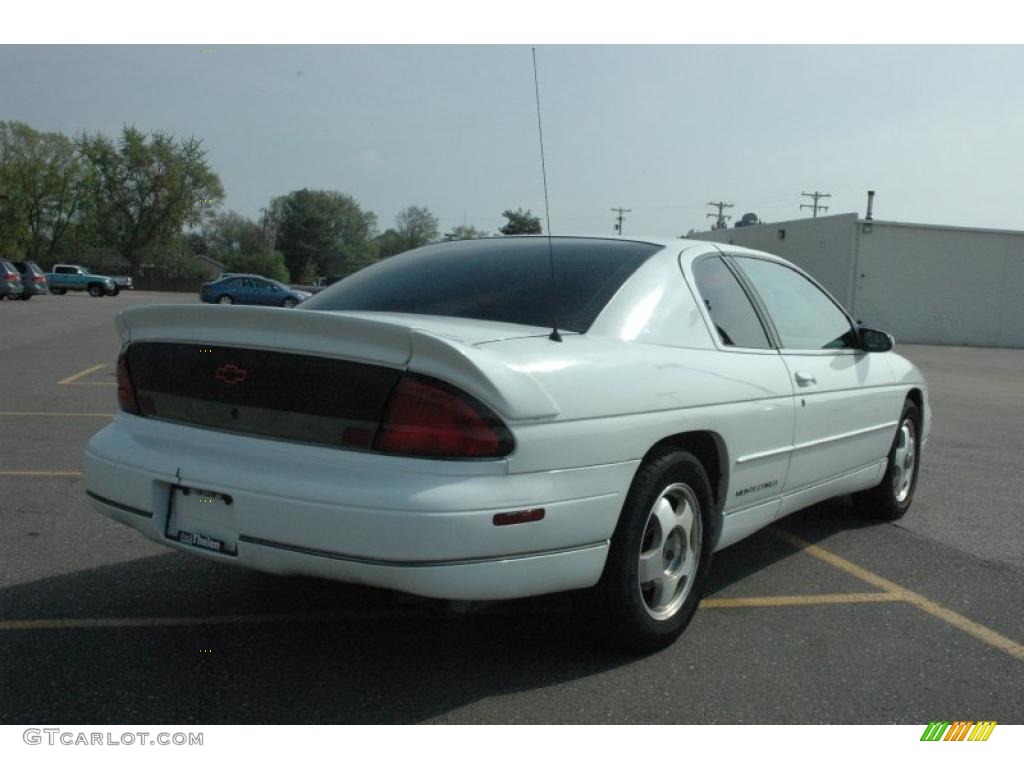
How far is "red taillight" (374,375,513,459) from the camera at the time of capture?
2.79 metres

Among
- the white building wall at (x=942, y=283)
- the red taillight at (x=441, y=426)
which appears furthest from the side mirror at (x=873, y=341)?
the white building wall at (x=942, y=283)

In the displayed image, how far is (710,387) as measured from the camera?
3.65 metres

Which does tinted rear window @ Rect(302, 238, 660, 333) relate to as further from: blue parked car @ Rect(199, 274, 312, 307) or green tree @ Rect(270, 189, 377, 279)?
green tree @ Rect(270, 189, 377, 279)

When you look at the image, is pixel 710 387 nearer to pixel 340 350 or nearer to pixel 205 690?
pixel 340 350

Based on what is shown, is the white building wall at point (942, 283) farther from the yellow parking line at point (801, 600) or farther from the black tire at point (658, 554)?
the black tire at point (658, 554)

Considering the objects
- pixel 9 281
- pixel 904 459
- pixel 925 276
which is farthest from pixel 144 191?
pixel 904 459

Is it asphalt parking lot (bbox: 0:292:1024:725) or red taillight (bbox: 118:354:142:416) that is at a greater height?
red taillight (bbox: 118:354:142:416)

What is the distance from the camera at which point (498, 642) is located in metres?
3.56

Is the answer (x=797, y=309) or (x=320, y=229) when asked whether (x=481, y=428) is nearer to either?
(x=797, y=309)

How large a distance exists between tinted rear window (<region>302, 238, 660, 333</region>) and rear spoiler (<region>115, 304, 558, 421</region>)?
1.92 ft

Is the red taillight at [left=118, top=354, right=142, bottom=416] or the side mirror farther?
the side mirror

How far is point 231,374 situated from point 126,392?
0.63 metres
